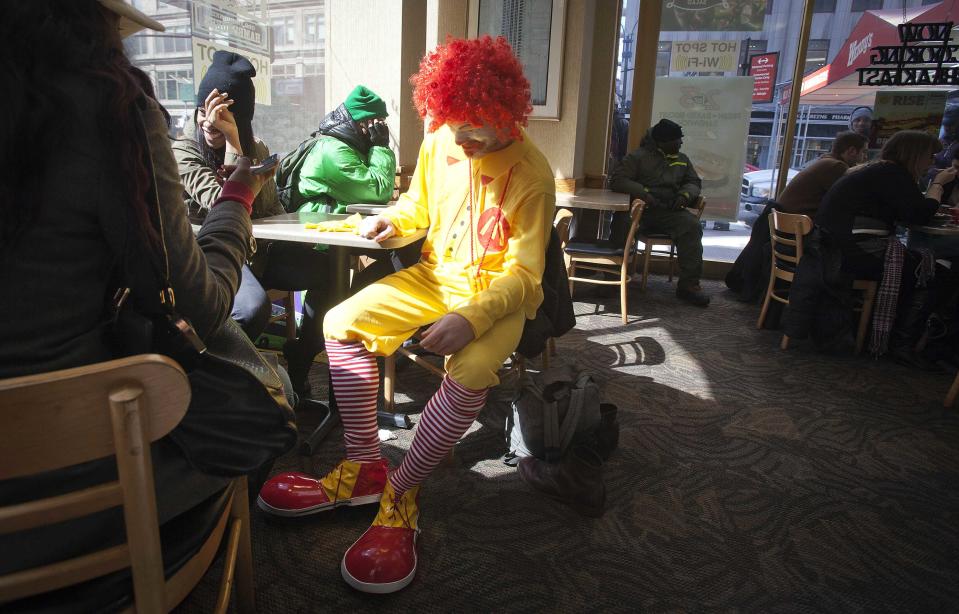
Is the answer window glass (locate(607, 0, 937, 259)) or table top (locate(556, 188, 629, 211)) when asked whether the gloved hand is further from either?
window glass (locate(607, 0, 937, 259))

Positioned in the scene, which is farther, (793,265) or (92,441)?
(793,265)

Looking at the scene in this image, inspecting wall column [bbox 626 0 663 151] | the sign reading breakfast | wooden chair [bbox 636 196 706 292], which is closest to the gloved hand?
wooden chair [bbox 636 196 706 292]

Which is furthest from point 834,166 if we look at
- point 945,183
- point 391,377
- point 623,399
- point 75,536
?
point 75,536

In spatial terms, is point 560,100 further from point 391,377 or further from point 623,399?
point 391,377

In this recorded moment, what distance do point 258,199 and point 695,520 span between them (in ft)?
6.53

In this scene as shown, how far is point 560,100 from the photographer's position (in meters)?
4.73

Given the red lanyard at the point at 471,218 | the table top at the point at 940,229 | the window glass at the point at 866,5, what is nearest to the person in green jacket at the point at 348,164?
the red lanyard at the point at 471,218

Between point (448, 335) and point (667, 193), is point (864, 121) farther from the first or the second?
point (448, 335)

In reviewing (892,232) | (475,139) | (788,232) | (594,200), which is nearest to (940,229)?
(892,232)

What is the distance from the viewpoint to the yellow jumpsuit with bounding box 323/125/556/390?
1.77 meters

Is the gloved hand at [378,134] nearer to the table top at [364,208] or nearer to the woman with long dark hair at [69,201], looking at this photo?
the table top at [364,208]

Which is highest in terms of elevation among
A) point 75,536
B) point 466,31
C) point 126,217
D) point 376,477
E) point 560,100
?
point 466,31

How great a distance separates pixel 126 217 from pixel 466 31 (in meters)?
4.17

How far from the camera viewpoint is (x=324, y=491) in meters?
1.85
